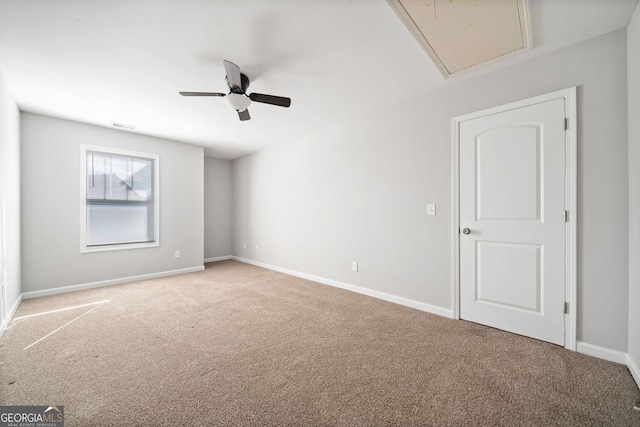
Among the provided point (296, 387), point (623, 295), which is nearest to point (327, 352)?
point (296, 387)

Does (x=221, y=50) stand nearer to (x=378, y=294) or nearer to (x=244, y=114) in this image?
(x=244, y=114)

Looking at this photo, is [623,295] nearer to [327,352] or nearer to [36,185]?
[327,352]

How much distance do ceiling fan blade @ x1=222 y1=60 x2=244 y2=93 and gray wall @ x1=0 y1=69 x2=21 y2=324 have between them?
7.37ft

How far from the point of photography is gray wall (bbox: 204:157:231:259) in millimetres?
5867

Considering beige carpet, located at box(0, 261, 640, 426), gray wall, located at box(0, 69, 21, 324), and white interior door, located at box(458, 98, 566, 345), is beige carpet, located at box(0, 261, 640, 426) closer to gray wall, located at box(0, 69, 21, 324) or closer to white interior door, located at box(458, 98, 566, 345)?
white interior door, located at box(458, 98, 566, 345)

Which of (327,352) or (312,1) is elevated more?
(312,1)

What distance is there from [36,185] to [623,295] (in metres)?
6.38

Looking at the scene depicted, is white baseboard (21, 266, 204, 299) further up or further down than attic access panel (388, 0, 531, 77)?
further down

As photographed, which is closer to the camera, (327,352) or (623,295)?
(623,295)

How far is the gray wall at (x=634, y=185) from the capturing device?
65.4 inches

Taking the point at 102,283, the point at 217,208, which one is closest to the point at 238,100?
the point at 102,283

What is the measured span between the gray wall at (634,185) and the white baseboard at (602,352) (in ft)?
0.28

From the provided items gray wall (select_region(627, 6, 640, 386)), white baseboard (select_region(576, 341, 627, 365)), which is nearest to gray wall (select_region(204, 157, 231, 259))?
white baseboard (select_region(576, 341, 627, 365))

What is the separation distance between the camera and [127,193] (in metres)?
4.28
